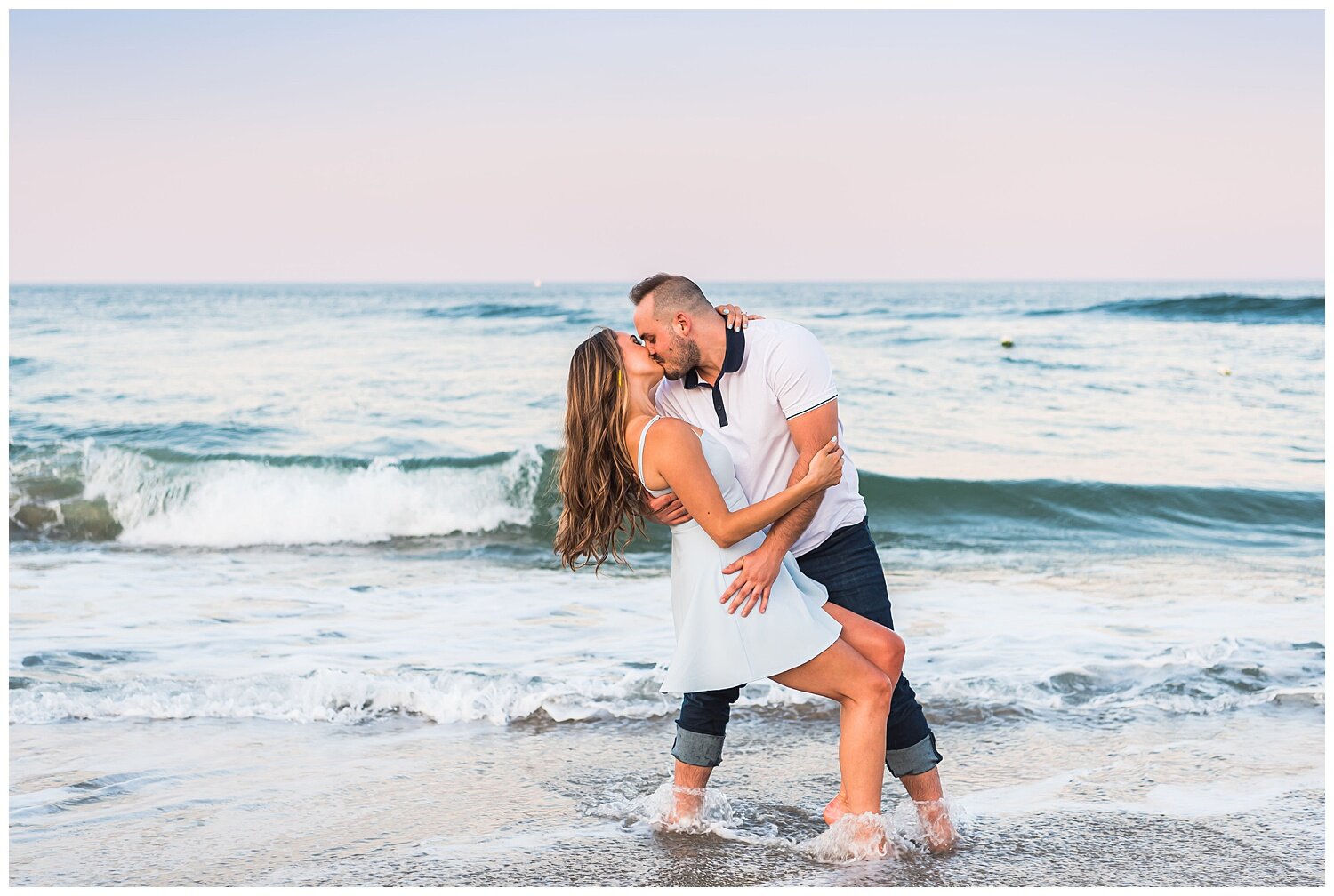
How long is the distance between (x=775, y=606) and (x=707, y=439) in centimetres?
50

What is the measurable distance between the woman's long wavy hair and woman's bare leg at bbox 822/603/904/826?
2.16ft

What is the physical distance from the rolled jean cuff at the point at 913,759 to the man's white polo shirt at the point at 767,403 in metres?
0.67

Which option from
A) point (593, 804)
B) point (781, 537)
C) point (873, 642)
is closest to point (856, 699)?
point (873, 642)

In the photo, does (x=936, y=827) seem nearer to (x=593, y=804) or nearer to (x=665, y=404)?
(x=593, y=804)

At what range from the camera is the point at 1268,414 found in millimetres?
15430

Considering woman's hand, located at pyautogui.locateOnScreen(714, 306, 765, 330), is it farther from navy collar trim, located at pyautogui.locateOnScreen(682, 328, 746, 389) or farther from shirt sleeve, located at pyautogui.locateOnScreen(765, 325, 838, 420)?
shirt sleeve, located at pyautogui.locateOnScreen(765, 325, 838, 420)

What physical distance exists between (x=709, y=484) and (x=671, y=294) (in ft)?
1.91

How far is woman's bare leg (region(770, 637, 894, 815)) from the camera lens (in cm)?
324

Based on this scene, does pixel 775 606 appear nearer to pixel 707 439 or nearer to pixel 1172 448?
pixel 707 439

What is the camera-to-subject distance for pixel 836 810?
352 centimetres

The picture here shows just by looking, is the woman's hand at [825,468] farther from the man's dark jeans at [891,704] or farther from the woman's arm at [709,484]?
the man's dark jeans at [891,704]

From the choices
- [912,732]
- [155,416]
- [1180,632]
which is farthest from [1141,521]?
[155,416]

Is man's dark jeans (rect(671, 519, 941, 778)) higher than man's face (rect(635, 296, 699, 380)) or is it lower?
lower

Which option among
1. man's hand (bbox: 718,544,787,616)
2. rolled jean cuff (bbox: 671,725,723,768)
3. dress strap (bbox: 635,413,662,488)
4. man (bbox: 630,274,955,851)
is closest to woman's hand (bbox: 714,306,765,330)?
man (bbox: 630,274,955,851)
